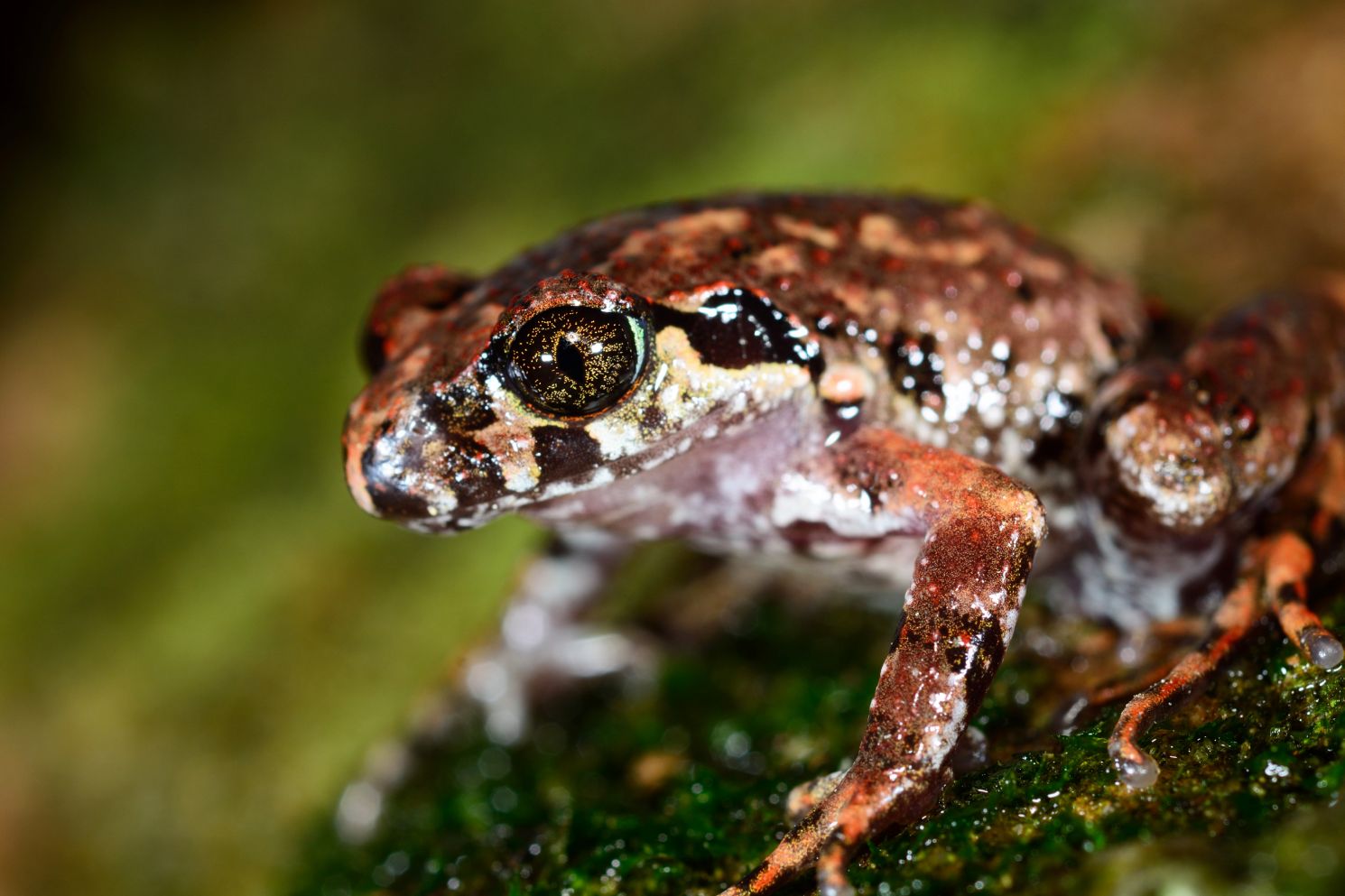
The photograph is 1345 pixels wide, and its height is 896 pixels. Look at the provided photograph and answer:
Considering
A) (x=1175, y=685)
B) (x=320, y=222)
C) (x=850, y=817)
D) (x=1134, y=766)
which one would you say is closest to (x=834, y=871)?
(x=850, y=817)

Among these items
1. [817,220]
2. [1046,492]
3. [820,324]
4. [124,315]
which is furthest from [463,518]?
[124,315]

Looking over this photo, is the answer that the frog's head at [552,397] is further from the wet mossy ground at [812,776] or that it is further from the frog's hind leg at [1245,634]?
the frog's hind leg at [1245,634]

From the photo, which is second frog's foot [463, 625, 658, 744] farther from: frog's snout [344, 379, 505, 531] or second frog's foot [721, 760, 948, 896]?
second frog's foot [721, 760, 948, 896]

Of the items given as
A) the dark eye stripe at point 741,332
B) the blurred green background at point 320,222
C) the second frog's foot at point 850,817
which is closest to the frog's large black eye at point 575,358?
the dark eye stripe at point 741,332

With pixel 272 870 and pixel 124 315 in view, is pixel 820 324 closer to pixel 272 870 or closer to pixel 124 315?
pixel 272 870

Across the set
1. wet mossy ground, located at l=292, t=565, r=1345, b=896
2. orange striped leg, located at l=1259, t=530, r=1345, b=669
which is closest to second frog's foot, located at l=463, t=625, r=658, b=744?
wet mossy ground, located at l=292, t=565, r=1345, b=896

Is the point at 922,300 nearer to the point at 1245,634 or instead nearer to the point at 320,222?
the point at 1245,634
